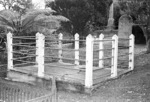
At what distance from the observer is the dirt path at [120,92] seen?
612 cm

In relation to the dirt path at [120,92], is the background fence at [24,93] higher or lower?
higher

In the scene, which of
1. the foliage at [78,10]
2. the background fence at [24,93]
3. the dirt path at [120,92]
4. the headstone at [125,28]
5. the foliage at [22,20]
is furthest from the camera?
the foliage at [78,10]

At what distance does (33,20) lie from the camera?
11.0 metres

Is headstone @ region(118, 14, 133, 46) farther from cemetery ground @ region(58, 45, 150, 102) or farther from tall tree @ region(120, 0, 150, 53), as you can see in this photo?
cemetery ground @ region(58, 45, 150, 102)

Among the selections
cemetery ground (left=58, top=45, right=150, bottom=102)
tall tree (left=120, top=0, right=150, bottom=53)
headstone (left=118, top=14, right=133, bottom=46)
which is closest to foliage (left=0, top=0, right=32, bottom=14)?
tall tree (left=120, top=0, right=150, bottom=53)

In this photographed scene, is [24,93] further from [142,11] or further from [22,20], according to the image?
[142,11]

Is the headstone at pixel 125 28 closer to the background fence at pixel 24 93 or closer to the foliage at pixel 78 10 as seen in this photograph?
the foliage at pixel 78 10

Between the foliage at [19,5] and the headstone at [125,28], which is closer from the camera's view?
the foliage at [19,5]

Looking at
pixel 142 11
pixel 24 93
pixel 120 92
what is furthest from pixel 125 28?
pixel 24 93

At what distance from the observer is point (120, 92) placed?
657cm

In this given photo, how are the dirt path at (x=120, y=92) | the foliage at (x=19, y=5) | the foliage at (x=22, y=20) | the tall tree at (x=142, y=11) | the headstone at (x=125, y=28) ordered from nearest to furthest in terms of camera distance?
1. the dirt path at (x=120, y=92)
2. the foliage at (x=22, y=20)
3. the tall tree at (x=142, y=11)
4. the foliage at (x=19, y=5)
5. the headstone at (x=125, y=28)

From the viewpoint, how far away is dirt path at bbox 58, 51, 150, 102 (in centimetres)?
612

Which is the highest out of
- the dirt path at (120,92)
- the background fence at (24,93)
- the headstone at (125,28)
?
the headstone at (125,28)

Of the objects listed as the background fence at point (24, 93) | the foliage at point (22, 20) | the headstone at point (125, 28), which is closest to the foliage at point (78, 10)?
the headstone at point (125, 28)
